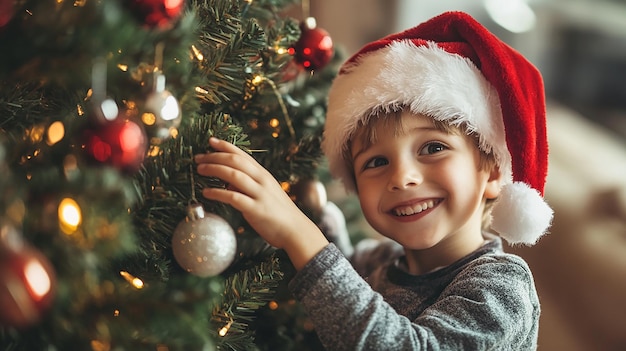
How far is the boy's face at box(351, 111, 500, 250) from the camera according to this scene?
2.68ft

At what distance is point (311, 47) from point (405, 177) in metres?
0.25

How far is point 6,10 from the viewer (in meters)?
0.46

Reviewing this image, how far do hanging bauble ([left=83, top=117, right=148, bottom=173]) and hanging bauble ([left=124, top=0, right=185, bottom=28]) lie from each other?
10cm

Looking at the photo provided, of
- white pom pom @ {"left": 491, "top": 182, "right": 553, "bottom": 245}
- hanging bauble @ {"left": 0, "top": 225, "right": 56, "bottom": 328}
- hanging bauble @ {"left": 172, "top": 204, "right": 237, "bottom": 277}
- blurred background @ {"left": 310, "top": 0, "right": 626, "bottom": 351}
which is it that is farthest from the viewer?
blurred background @ {"left": 310, "top": 0, "right": 626, "bottom": 351}

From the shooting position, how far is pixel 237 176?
677mm

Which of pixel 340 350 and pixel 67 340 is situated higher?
pixel 67 340

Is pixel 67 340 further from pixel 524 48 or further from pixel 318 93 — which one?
Answer: pixel 524 48

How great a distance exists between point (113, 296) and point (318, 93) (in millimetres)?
623

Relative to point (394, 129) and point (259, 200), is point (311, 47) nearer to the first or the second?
point (394, 129)

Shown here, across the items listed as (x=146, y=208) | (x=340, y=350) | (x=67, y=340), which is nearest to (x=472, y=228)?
(x=340, y=350)

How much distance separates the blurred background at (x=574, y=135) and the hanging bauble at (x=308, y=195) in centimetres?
38

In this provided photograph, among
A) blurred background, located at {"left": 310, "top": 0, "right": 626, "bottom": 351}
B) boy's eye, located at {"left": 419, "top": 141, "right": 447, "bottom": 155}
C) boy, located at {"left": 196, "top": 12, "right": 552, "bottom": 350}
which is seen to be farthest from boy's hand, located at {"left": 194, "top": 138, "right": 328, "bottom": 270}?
blurred background, located at {"left": 310, "top": 0, "right": 626, "bottom": 351}

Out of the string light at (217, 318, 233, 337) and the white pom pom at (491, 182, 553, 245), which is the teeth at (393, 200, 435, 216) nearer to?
the white pom pom at (491, 182, 553, 245)

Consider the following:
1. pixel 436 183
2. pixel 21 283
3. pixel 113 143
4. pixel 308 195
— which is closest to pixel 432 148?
pixel 436 183
